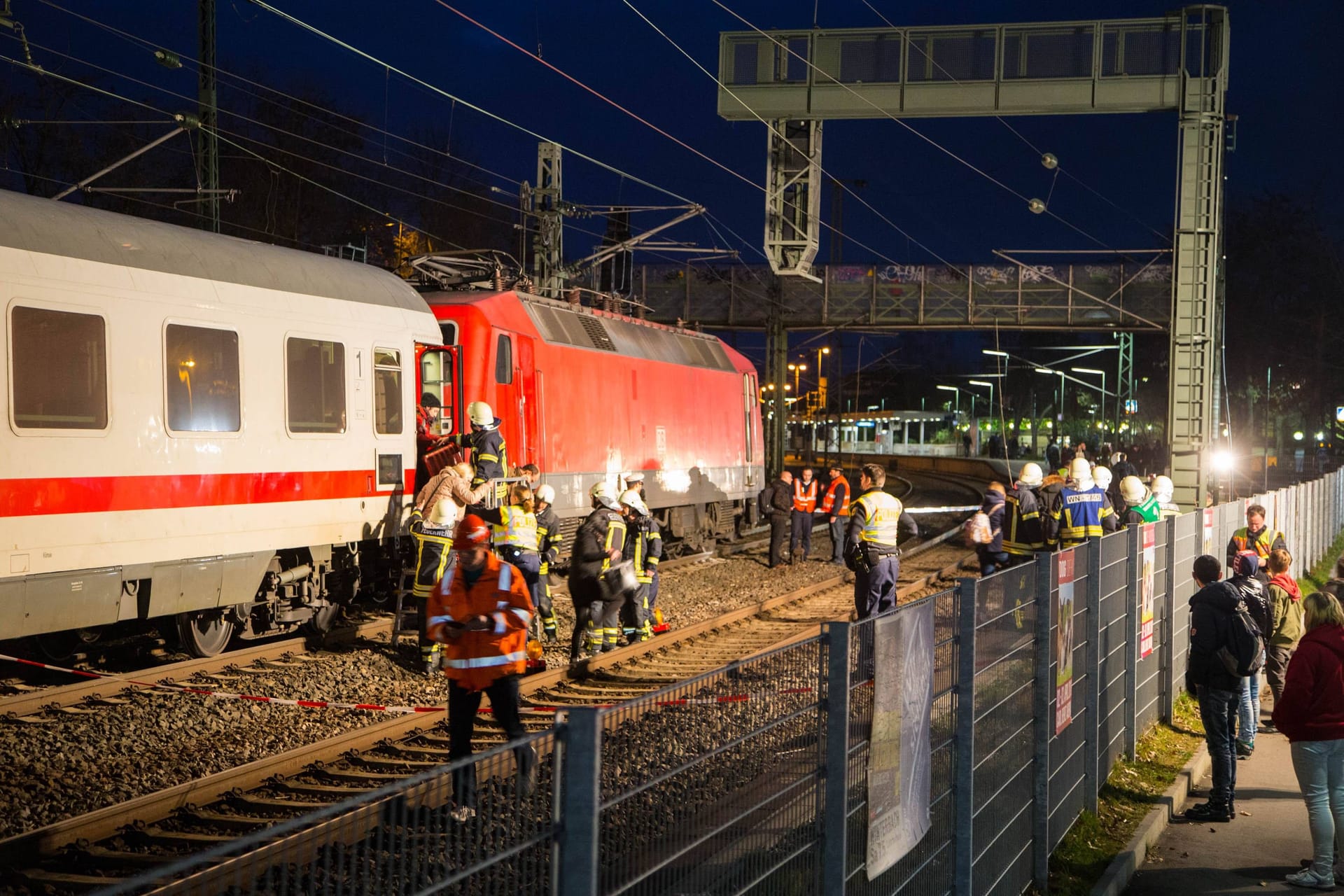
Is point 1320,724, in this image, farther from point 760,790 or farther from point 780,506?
point 780,506

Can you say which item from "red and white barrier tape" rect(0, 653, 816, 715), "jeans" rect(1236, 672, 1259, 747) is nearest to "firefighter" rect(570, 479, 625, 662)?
"red and white barrier tape" rect(0, 653, 816, 715)

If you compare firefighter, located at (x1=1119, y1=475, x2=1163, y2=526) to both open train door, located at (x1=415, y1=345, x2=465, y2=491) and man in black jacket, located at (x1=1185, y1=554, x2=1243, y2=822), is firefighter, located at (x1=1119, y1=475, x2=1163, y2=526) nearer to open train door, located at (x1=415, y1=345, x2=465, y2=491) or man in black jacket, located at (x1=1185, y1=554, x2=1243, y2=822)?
man in black jacket, located at (x1=1185, y1=554, x2=1243, y2=822)

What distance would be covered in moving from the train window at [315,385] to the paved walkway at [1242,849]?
8.11 metres

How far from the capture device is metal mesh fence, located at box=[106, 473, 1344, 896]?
282cm

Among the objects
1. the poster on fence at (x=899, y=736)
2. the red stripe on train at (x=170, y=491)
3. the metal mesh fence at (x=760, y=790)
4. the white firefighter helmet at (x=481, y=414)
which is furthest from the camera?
the white firefighter helmet at (x=481, y=414)

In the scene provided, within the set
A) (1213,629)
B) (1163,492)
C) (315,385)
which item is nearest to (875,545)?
(1213,629)

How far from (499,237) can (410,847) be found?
4981 centimetres

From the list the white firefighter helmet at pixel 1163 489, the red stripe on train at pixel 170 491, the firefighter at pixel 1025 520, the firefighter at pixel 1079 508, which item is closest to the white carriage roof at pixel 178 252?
the red stripe on train at pixel 170 491

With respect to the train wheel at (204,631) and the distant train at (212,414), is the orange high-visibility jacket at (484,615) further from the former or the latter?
the train wheel at (204,631)

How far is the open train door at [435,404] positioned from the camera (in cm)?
1465

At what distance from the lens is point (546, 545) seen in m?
13.4

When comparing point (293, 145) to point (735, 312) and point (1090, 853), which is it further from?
point (1090, 853)

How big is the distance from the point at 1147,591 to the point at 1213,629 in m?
1.75

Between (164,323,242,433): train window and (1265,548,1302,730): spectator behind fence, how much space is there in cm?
874
